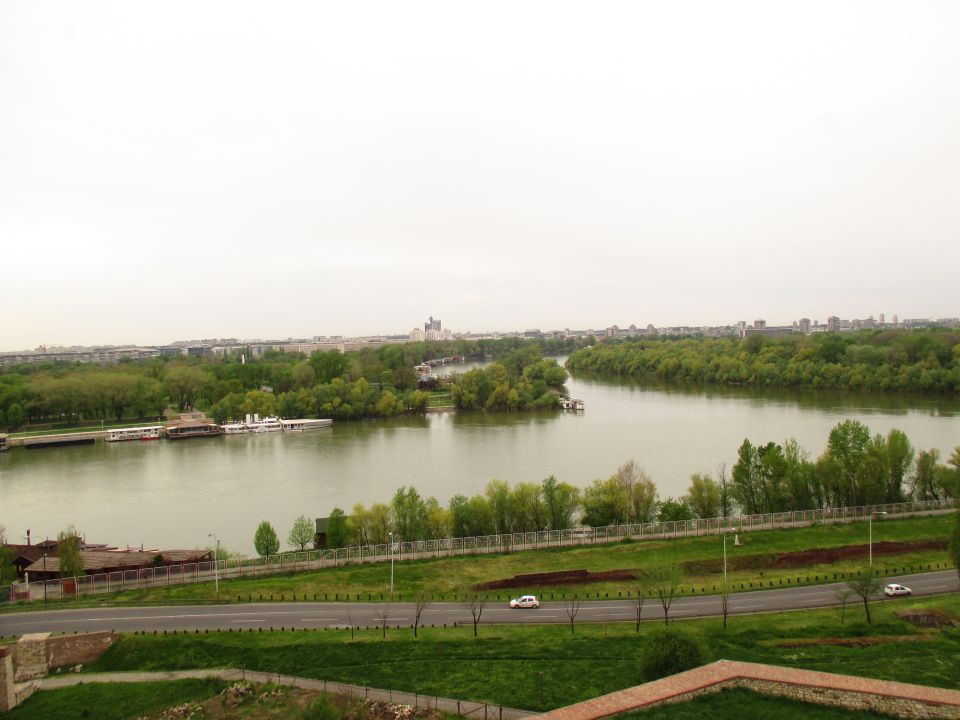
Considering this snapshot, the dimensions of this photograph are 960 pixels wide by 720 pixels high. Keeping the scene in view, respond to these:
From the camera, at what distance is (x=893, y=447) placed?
17.2 m

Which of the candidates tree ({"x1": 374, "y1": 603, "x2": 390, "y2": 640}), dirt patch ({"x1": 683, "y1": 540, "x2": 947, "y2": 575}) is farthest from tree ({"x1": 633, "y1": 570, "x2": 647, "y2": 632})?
tree ({"x1": 374, "y1": 603, "x2": 390, "y2": 640})

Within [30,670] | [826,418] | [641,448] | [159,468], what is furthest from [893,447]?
[159,468]

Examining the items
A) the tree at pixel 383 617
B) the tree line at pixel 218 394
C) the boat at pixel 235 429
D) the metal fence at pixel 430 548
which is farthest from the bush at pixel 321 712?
the tree line at pixel 218 394

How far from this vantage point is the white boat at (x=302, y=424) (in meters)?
36.1

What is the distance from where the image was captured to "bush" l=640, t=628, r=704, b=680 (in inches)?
274

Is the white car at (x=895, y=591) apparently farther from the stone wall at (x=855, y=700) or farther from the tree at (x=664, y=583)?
the stone wall at (x=855, y=700)

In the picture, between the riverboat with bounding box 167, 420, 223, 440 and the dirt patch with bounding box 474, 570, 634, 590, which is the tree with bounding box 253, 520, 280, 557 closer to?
the dirt patch with bounding box 474, 570, 634, 590

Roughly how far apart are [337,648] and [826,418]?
29.1 metres

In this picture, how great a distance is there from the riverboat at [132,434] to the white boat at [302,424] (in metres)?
6.61

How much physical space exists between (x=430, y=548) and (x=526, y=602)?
380 centimetres

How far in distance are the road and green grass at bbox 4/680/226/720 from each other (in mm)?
1981

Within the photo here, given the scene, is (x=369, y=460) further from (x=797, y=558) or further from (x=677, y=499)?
(x=797, y=558)

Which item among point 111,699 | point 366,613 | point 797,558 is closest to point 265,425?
point 366,613

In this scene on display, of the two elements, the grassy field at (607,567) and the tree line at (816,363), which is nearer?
the grassy field at (607,567)
